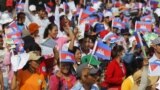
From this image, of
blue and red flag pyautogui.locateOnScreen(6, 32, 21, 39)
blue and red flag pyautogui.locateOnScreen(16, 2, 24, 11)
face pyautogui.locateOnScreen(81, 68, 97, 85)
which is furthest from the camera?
blue and red flag pyautogui.locateOnScreen(16, 2, 24, 11)

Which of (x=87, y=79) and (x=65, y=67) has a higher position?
(x=87, y=79)

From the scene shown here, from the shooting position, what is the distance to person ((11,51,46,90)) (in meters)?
8.80

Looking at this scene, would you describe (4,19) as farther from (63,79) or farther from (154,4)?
(154,4)

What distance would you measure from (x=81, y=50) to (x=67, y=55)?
1.76 metres

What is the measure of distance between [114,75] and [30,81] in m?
1.70

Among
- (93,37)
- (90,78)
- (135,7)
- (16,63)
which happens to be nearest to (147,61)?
(90,78)

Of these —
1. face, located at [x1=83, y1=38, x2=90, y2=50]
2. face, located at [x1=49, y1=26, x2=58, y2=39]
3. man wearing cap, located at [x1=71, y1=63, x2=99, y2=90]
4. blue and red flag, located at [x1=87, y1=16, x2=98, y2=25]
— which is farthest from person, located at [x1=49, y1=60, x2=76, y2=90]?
blue and red flag, located at [x1=87, y1=16, x2=98, y2=25]

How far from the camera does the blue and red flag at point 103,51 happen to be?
10445 millimetres

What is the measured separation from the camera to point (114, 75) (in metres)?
9.96

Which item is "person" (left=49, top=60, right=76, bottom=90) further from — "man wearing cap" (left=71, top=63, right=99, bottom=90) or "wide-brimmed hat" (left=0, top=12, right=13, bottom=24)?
"wide-brimmed hat" (left=0, top=12, right=13, bottom=24)

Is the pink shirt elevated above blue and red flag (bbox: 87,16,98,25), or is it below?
above

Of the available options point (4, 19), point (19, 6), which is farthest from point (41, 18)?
point (19, 6)

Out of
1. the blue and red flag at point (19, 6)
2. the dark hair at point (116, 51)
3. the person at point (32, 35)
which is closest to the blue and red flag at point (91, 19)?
the blue and red flag at point (19, 6)

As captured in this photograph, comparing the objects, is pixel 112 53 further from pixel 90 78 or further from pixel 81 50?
pixel 90 78
